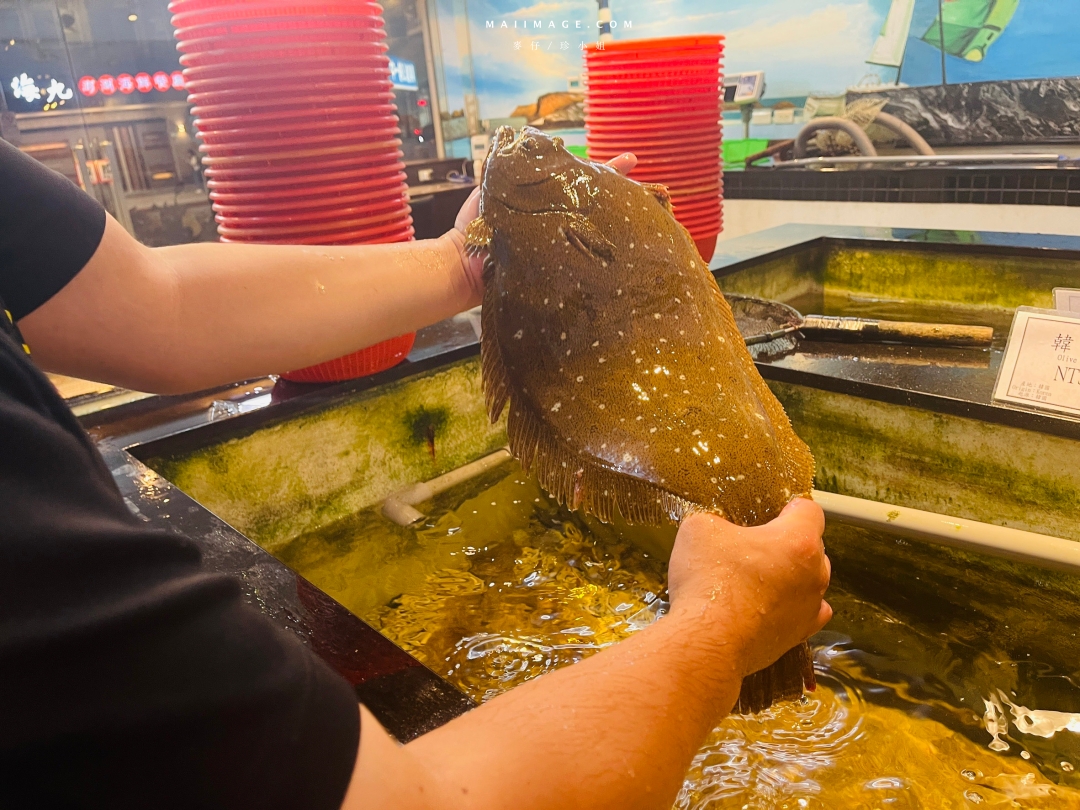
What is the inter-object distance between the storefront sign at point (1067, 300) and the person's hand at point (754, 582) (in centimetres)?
156

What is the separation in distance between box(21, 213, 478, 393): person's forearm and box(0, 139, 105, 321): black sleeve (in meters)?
0.04

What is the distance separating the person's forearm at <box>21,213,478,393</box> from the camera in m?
1.26

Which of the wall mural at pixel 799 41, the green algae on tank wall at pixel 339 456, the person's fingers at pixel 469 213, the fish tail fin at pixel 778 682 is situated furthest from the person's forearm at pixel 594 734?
the wall mural at pixel 799 41

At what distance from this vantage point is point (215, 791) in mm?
554

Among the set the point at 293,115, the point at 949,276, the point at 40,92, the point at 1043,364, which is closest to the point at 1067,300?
the point at 1043,364

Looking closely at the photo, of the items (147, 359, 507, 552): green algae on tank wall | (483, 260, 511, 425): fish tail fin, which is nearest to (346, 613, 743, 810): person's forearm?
(483, 260, 511, 425): fish tail fin

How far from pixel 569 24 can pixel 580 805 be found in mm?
7700

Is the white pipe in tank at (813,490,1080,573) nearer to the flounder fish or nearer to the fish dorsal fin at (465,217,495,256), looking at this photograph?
the flounder fish

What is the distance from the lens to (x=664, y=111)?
104 inches

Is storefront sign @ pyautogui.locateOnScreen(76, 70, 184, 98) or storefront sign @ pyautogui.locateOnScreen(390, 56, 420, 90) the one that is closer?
storefront sign @ pyautogui.locateOnScreen(76, 70, 184, 98)

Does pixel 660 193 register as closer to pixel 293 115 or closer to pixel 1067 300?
pixel 293 115

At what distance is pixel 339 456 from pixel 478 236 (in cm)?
100

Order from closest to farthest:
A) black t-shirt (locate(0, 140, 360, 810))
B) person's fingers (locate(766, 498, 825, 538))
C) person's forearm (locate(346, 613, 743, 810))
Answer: black t-shirt (locate(0, 140, 360, 810)) → person's forearm (locate(346, 613, 743, 810)) → person's fingers (locate(766, 498, 825, 538))

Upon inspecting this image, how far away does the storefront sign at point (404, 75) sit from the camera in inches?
305
